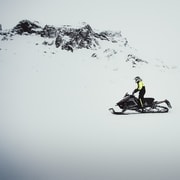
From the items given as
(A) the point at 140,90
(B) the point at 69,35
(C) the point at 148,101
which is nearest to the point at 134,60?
(A) the point at 140,90

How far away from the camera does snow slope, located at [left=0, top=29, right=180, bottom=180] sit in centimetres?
308

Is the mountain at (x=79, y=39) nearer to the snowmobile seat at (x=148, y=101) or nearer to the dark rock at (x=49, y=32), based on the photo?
the dark rock at (x=49, y=32)

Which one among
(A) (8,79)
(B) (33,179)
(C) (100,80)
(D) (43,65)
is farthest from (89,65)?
(B) (33,179)

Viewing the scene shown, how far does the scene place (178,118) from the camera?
327 cm

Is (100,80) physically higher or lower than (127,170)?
higher

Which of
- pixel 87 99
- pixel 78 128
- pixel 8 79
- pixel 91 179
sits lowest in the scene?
pixel 91 179

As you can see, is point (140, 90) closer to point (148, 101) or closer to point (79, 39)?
point (148, 101)

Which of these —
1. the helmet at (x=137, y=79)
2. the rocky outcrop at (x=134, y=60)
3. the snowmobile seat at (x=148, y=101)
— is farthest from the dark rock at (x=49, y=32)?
the snowmobile seat at (x=148, y=101)

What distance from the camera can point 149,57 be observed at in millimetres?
3383

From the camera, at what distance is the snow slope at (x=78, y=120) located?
308 centimetres

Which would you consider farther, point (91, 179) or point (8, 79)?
point (8, 79)

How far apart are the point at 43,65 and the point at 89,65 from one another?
19.5 inches

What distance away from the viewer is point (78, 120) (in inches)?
128

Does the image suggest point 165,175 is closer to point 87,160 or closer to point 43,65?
point 87,160
